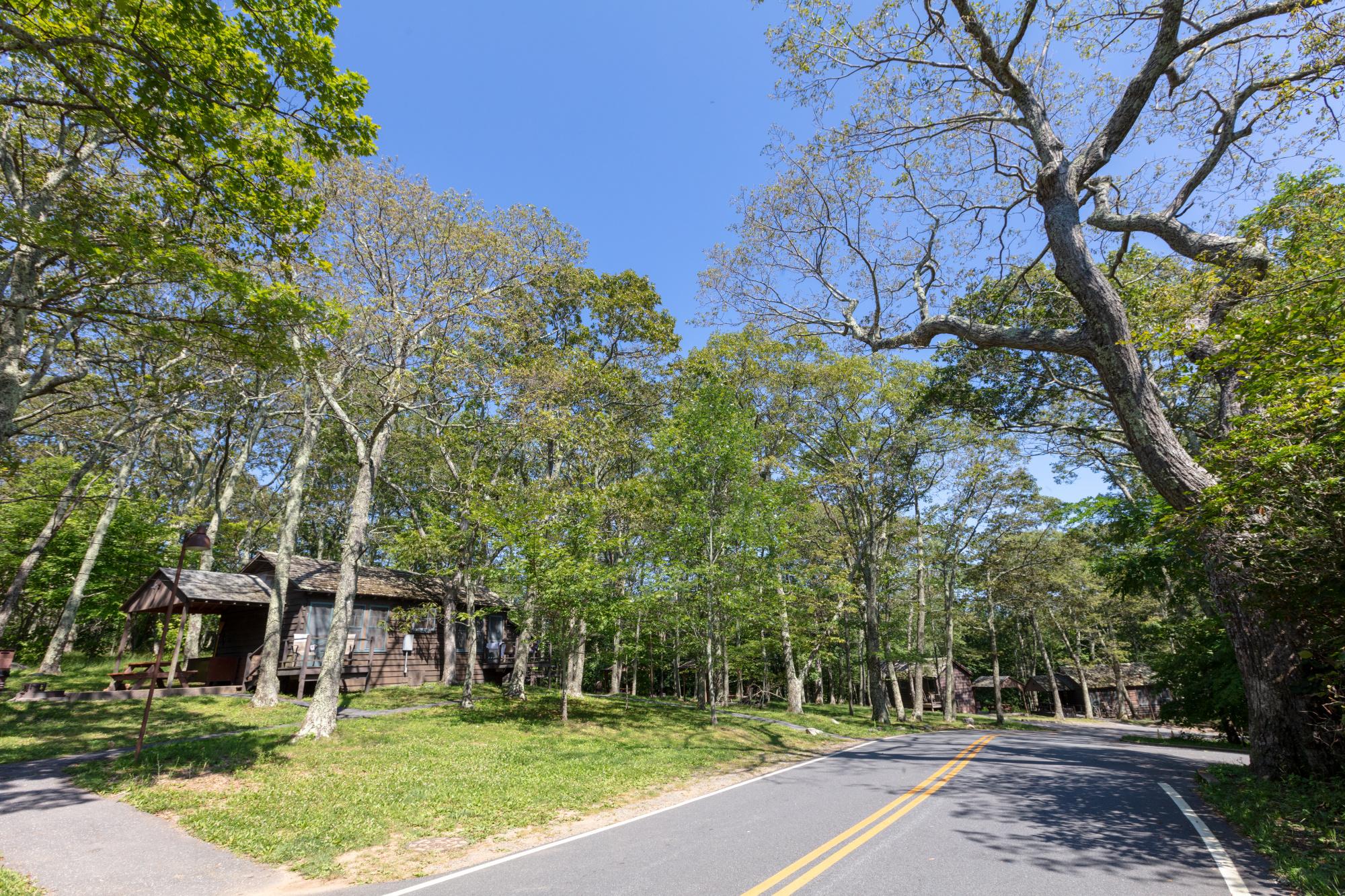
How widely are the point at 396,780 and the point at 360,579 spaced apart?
1592cm

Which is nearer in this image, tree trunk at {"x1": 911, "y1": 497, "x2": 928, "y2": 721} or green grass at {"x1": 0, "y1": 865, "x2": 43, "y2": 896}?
green grass at {"x1": 0, "y1": 865, "x2": 43, "y2": 896}

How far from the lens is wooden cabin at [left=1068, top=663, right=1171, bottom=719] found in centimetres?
4769

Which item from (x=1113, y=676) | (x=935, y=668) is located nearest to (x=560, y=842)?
(x=935, y=668)

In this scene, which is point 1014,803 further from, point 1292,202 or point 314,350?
point 314,350

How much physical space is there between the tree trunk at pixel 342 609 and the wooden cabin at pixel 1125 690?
2027 inches

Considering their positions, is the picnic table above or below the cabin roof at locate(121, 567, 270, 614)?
below

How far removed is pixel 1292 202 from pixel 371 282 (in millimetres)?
17414

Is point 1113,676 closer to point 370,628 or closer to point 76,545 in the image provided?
point 370,628

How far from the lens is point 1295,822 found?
259 inches

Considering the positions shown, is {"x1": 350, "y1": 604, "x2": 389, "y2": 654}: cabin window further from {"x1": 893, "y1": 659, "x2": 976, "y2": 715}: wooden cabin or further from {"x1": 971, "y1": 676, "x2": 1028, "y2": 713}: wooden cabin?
{"x1": 971, "y1": 676, "x2": 1028, "y2": 713}: wooden cabin

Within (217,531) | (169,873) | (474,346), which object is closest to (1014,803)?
(169,873)

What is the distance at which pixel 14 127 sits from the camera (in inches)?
379

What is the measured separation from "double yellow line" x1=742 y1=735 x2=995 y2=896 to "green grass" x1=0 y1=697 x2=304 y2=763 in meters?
12.1

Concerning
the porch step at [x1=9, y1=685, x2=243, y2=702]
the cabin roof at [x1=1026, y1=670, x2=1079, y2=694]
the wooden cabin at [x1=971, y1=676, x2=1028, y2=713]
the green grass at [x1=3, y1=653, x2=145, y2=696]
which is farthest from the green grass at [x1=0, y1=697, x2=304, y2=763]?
the wooden cabin at [x1=971, y1=676, x2=1028, y2=713]
